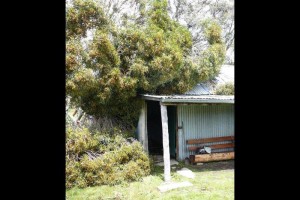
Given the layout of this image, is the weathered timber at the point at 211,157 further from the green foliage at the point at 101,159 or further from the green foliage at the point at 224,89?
the green foliage at the point at 224,89

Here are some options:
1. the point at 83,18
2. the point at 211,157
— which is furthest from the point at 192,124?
the point at 83,18

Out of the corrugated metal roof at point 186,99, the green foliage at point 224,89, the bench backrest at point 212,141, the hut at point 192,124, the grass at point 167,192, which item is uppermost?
the green foliage at point 224,89

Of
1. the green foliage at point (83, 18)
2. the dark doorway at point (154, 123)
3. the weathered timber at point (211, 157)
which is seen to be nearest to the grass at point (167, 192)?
the weathered timber at point (211, 157)

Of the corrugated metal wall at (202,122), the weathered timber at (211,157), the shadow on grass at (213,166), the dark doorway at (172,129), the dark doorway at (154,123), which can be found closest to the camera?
the shadow on grass at (213,166)

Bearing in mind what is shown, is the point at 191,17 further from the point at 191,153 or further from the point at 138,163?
the point at 138,163

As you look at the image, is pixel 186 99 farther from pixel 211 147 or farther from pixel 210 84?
pixel 210 84

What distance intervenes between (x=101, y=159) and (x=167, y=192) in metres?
2.03

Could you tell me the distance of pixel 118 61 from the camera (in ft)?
30.4

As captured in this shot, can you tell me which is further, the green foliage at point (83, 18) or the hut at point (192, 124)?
the hut at point (192, 124)

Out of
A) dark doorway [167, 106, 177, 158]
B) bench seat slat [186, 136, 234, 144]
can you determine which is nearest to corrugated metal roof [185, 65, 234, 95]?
dark doorway [167, 106, 177, 158]

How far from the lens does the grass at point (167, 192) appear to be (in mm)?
6742

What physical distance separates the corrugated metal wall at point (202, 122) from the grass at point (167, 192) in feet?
5.71
